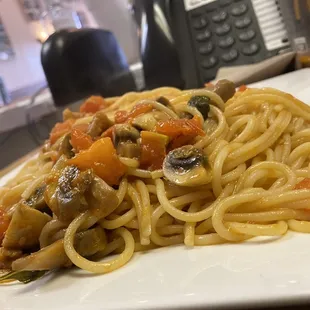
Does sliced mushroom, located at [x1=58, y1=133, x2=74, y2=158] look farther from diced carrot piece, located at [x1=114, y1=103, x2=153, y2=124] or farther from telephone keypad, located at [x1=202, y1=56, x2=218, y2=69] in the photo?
telephone keypad, located at [x1=202, y1=56, x2=218, y2=69]

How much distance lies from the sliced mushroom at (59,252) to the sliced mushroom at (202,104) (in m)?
0.50

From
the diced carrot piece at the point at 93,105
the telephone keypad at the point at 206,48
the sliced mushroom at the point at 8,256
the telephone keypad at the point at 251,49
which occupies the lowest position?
the telephone keypad at the point at 251,49

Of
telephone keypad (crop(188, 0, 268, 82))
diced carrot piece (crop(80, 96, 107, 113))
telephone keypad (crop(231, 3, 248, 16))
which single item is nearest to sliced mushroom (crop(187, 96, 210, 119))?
diced carrot piece (crop(80, 96, 107, 113))

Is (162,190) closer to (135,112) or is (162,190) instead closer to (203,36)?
(135,112)

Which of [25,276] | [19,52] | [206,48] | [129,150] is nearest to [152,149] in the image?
[129,150]

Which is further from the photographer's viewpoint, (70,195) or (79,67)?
(79,67)

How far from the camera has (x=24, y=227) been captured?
1.21m

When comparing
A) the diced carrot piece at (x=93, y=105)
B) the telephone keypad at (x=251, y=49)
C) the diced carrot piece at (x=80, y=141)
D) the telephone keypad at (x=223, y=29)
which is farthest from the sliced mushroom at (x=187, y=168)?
the telephone keypad at (x=223, y=29)

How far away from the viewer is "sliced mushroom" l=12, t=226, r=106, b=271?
1100 millimetres

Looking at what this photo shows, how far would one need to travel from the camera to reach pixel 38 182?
1486 millimetres

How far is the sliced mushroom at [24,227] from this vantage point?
1.20 meters

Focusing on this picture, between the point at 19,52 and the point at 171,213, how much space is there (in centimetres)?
538

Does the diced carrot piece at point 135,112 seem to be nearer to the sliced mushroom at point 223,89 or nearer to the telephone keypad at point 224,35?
the sliced mushroom at point 223,89

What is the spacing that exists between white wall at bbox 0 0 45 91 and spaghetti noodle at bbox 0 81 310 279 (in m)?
4.97
